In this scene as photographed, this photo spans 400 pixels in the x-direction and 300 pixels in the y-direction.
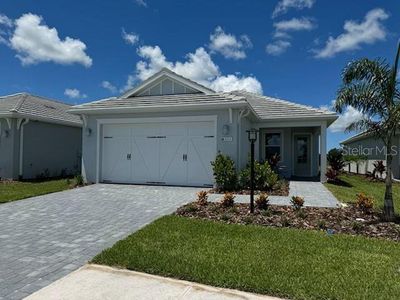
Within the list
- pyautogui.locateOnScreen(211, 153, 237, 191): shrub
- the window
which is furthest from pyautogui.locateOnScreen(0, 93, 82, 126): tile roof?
the window

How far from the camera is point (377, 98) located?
7.45 metres

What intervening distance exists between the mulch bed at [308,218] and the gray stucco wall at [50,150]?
38.9 ft

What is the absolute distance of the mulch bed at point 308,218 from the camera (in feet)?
21.7

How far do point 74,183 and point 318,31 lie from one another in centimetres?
1247

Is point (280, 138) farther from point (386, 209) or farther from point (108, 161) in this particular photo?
point (386, 209)

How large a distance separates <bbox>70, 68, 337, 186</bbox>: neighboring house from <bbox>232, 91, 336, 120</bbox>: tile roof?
5 cm

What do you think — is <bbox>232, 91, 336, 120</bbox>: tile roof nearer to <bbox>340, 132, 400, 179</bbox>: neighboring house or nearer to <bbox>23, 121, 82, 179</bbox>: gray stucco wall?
<bbox>340, 132, 400, 179</bbox>: neighboring house

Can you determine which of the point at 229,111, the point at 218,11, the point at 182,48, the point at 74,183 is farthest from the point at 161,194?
the point at 182,48

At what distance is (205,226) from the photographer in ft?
22.2

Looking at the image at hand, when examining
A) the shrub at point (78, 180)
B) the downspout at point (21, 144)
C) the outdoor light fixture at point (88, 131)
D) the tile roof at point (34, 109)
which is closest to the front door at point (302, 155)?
the outdoor light fixture at point (88, 131)

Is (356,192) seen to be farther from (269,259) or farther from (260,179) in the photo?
(269,259)

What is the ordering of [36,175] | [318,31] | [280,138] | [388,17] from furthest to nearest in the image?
[280,138]
[36,175]
[318,31]
[388,17]

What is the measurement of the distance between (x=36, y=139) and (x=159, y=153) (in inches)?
310

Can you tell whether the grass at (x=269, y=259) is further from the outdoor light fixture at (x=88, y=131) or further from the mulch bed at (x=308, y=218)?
the outdoor light fixture at (x=88, y=131)
